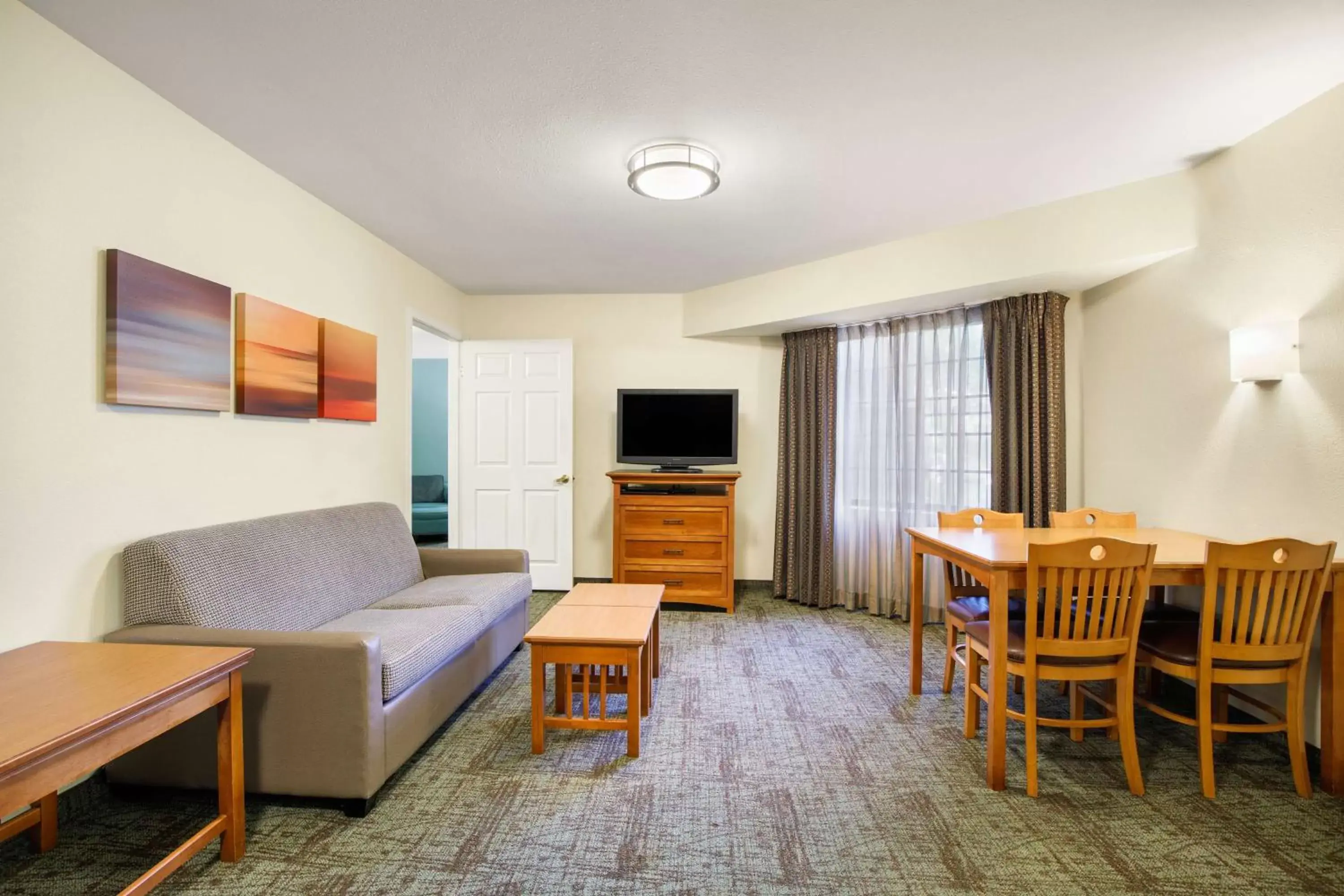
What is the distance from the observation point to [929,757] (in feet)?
7.64

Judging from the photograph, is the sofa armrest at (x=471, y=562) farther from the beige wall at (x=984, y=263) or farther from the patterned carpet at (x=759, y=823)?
the beige wall at (x=984, y=263)

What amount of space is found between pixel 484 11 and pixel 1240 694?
141 inches

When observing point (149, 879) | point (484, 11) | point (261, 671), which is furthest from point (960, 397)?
point (149, 879)

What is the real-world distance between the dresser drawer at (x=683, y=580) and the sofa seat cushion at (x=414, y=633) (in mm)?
1786

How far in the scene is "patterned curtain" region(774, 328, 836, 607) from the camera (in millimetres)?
4605

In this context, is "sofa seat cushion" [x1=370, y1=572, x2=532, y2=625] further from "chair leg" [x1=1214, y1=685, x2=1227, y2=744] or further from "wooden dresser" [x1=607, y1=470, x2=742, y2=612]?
"chair leg" [x1=1214, y1=685, x2=1227, y2=744]

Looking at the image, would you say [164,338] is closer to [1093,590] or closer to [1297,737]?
[1093,590]

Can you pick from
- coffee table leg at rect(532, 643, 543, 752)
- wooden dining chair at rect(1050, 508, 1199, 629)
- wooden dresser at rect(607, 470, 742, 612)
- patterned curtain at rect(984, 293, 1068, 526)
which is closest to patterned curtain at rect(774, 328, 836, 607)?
wooden dresser at rect(607, 470, 742, 612)

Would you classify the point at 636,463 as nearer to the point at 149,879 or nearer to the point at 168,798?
the point at 168,798

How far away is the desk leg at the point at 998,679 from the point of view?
2100 millimetres

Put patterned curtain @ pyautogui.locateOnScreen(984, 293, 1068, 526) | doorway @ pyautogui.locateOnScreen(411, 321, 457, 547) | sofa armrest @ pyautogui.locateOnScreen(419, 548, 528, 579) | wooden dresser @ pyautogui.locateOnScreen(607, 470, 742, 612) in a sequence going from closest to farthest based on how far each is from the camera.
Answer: sofa armrest @ pyautogui.locateOnScreen(419, 548, 528, 579) → patterned curtain @ pyautogui.locateOnScreen(984, 293, 1068, 526) → wooden dresser @ pyautogui.locateOnScreen(607, 470, 742, 612) → doorway @ pyautogui.locateOnScreen(411, 321, 457, 547)

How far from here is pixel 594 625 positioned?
2486 mm

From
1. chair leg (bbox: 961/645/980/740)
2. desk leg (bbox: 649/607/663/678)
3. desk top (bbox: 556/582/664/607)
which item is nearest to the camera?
chair leg (bbox: 961/645/980/740)

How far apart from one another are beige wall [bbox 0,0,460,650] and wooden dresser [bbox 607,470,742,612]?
228 cm
